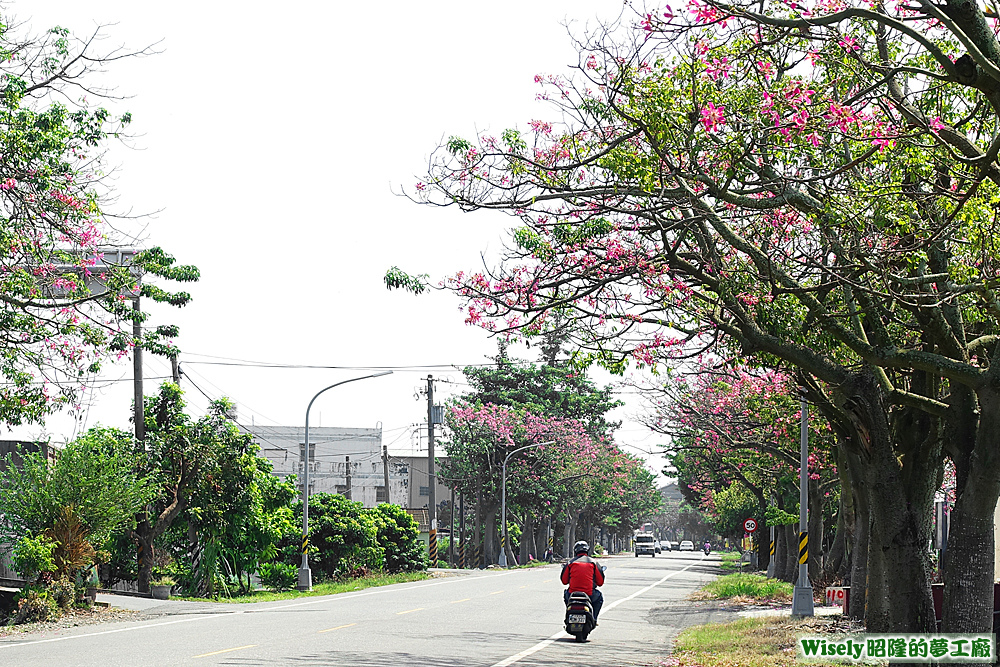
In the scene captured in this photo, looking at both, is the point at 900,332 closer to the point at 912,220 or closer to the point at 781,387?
the point at 912,220

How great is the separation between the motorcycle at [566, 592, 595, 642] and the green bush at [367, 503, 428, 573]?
25.4m

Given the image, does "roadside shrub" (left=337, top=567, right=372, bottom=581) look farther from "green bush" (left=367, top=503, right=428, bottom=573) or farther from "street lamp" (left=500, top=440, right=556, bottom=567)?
"street lamp" (left=500, top=440, right=556, bottom=567)

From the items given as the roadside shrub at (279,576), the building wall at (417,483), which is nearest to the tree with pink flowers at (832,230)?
the roadside shrub at (279,576)

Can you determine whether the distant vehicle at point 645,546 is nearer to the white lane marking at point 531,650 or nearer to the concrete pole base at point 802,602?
the concrete pole base at point 802,602

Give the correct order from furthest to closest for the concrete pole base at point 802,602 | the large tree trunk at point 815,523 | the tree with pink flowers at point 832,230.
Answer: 1. the large tree trunk at point 815,523
2. the concrete pole base at point 802,602
3. the tree with pink flowers at point 832,230

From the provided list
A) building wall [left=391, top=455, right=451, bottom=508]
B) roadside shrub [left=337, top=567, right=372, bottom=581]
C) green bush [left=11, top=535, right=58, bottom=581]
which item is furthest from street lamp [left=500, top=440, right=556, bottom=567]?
green bush [left=11, top=535, right=58, bottom=581]

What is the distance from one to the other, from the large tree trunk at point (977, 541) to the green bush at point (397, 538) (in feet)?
105

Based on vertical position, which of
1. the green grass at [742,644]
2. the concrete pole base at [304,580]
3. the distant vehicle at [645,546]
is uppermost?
the green grass at [742,644]

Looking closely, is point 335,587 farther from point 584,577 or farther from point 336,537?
point 584,577

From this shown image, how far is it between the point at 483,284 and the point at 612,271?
6.07ft

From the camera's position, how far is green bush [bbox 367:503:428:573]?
1720 inches

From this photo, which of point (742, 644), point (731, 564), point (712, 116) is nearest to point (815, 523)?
point (742, 644)

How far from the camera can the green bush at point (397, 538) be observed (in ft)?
143

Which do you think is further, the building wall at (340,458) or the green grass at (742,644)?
the building wall at (340,458)
